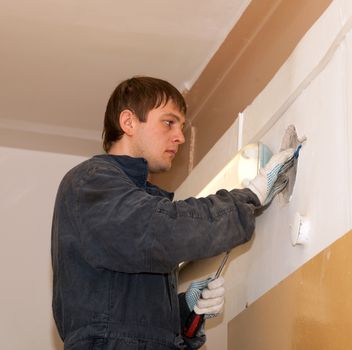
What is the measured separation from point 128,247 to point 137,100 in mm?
597

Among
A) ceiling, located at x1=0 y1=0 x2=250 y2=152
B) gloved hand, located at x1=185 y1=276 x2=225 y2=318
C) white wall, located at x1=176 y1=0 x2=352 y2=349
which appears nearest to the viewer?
white wall, located at x1=176 y1=0 x2=352 y2=349

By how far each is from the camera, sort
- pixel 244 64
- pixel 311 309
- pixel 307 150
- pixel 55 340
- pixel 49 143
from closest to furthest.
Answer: pixel 311 309 → pixel 307 150 → pixel 244 64 → pixel 55 340 → pixel 49 143

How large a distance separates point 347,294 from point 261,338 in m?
0.50

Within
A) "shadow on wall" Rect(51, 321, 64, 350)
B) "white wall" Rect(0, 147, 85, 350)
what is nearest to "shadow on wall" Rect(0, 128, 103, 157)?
"white wall" Rect(0, 147, 85, 350)

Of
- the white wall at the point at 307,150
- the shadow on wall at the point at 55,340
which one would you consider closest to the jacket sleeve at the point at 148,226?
the white wall at the point at 307,150

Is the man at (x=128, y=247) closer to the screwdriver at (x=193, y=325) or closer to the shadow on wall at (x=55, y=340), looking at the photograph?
the screwdriver at (x=193, y=325)

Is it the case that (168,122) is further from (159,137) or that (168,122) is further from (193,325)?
(193,325)

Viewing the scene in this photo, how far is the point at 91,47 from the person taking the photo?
8.45 ft

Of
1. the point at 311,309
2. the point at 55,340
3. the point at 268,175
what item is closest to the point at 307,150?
the point at 268,175

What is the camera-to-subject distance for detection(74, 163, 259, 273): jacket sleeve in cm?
152

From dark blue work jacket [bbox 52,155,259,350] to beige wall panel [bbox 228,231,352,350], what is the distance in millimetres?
183

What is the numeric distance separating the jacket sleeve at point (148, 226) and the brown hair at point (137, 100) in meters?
0.38

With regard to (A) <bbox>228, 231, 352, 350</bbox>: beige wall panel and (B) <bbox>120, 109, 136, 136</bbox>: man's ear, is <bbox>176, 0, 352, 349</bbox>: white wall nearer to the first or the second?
(A) <bbox>228, 231, 352, 350</bbox>: beige wall panel

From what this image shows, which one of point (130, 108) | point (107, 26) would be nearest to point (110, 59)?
point (107, 26)
